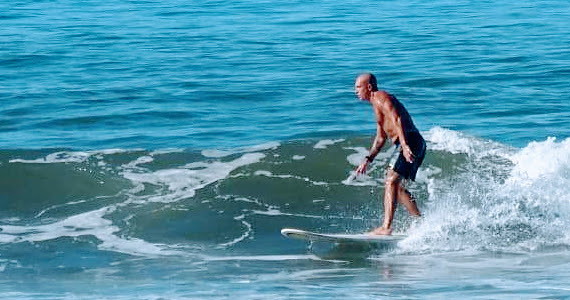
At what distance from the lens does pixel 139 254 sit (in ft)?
35.4

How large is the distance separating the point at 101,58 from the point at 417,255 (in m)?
12.6

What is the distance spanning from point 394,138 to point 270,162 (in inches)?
144

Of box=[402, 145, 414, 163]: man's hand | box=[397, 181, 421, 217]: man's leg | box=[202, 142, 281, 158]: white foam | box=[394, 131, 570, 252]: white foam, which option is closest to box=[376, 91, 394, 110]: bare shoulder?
box=[402, 145, 414, 163]: man's hand

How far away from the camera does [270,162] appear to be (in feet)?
45.9

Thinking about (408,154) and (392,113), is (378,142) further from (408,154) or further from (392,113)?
(408,154)

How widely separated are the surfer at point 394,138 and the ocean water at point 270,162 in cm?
37

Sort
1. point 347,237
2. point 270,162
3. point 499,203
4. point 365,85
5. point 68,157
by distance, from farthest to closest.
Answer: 1. point 68,157
2. point 270,162
3. point 499,203
4. point 347,237
5. point 365,85

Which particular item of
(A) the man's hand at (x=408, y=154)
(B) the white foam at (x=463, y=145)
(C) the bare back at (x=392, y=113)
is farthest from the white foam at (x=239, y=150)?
(A) the man's hand at (x=408, y=154)

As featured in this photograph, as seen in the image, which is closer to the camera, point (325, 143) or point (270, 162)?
point (270, 162)

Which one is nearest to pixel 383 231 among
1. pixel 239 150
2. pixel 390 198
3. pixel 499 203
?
pixel 390 198

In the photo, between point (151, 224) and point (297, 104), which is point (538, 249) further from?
point (297, 104)

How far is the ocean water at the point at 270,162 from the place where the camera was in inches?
386

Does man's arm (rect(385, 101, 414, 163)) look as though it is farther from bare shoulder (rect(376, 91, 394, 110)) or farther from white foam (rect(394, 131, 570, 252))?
white foam (rect(394, 131, 570, 252))

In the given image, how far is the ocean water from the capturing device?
9812 millimetres
